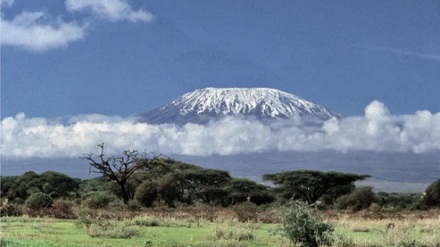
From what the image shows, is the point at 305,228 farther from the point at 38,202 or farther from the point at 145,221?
the point at 38,202

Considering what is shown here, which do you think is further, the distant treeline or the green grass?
the distant treeline

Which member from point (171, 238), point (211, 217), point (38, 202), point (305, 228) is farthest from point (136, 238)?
point (38, 202)

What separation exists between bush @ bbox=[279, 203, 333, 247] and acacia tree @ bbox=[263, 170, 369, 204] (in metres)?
48.9

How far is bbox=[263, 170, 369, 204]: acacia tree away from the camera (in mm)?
68500

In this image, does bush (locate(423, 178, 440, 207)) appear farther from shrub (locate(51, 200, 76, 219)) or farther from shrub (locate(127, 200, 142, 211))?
shrub (locate(51, 200, 76, 219))

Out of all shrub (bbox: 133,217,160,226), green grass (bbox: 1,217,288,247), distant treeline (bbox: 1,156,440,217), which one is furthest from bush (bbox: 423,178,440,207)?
green grass (bbox: 1,217,288,247)

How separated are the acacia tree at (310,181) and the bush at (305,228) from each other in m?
48.9

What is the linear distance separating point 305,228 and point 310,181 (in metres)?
50.0

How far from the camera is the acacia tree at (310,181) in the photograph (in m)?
68.5

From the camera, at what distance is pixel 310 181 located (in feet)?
225

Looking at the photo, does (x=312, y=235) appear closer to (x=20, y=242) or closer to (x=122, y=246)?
(x=122, y=246)

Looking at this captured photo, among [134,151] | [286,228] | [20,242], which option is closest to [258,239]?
[286,228]

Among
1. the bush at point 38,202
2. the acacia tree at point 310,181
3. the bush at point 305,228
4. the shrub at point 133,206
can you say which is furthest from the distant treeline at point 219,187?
the bush at point 305,228

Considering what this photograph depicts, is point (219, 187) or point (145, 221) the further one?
point (219, 187)
